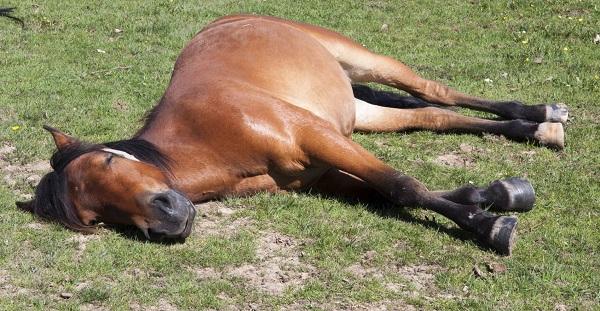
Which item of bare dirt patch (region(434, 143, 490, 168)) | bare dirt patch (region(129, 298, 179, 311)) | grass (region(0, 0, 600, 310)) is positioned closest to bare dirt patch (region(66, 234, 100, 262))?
Result: grass (region(0, 0, 600, 310))

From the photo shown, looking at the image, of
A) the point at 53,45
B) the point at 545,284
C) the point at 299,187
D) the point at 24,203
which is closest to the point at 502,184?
the point at 545,284

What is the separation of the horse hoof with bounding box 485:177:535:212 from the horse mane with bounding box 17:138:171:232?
197 cm

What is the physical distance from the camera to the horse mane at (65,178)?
483 cm

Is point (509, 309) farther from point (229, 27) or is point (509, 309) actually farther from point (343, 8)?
point (343, 8)

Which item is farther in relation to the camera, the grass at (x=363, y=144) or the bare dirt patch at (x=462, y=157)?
the bare dirt patch at (x=462, y=157)

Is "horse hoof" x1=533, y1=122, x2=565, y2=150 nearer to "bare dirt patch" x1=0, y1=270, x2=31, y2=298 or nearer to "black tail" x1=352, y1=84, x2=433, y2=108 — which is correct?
"black tail" x1=352, y1=84, x2=433, y2=108

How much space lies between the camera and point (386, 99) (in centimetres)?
737

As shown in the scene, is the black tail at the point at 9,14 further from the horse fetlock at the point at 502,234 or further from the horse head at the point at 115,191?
the horse fetlock at the point at 502,234

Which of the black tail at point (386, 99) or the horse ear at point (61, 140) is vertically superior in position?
the horse ear at point (61, 140)

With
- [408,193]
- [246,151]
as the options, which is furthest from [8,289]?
[408,193]

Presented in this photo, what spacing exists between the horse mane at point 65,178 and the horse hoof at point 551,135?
2999 millimetres

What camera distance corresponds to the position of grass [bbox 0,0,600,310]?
14.6 ft

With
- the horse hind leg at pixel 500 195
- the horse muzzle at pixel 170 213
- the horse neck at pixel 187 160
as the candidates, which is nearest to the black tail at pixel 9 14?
the horse neck at pixel 187 160

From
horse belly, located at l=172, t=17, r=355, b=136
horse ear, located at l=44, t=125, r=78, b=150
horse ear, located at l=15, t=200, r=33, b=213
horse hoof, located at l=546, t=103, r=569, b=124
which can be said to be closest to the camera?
horse ear, located at l=44, t=125, r=78, b=150
